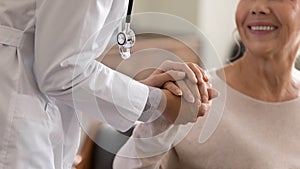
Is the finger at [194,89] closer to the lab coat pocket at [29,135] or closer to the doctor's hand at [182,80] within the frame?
the doctor's hand at [182,80]

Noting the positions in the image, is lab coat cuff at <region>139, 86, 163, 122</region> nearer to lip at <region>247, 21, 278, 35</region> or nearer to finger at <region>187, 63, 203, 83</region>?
finger at <region>187, 63, 203, 83</region>

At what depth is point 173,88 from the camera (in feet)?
3.39

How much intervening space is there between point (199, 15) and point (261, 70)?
166 cm

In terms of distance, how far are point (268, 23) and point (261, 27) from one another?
0.03 metres

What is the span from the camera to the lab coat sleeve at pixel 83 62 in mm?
906

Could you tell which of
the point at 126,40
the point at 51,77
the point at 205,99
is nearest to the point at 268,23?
the point at 205,99

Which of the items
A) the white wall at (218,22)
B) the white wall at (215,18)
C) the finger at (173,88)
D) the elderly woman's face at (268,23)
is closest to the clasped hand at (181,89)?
the finger at (173,88)

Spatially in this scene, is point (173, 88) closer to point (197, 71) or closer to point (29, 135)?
point (197, 71)

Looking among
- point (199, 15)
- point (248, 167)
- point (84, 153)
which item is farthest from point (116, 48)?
point (199, 15)

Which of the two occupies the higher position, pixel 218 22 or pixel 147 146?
pixel 147 146

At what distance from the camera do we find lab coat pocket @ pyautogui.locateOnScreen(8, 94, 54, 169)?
977mm

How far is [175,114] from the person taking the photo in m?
1.05

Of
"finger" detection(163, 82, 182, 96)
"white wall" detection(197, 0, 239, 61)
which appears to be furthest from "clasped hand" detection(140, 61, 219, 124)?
"white wall" detection(197, 0, 239, 61)

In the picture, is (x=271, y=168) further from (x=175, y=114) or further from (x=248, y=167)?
(x=175, y=114)
